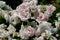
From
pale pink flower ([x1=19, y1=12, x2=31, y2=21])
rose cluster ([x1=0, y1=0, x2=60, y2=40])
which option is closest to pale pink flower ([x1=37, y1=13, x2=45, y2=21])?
rose cluster ([x1=0, y1=0, x2=60, y2=40])

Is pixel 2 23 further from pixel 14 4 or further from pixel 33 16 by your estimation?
pixel 14 4

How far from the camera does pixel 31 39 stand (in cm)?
349

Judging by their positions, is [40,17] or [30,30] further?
[40,17]

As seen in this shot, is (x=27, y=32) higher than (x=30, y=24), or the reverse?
(x=30, y=24)

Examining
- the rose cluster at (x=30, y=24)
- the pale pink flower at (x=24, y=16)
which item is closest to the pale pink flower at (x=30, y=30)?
the rose cluster at (x=30, y=24)

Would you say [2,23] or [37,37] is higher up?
[2,23]

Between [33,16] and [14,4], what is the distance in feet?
13.1

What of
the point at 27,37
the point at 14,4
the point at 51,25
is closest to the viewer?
the point at 27,37

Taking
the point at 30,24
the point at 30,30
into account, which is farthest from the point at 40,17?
the point at 30,30

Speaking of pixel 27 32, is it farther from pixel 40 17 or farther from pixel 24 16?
pixel 40 17

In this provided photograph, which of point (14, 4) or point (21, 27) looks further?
point (14, 4)

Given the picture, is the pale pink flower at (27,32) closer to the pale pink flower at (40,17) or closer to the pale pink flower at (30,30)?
the pale pink flower at (30,30)

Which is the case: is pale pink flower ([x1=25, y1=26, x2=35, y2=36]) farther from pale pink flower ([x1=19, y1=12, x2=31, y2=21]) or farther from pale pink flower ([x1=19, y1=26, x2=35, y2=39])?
pale pink flower ([x1=19, y1=12, x2=31, y2=21])

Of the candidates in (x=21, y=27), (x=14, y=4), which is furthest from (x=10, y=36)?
(x=14, y=4)
